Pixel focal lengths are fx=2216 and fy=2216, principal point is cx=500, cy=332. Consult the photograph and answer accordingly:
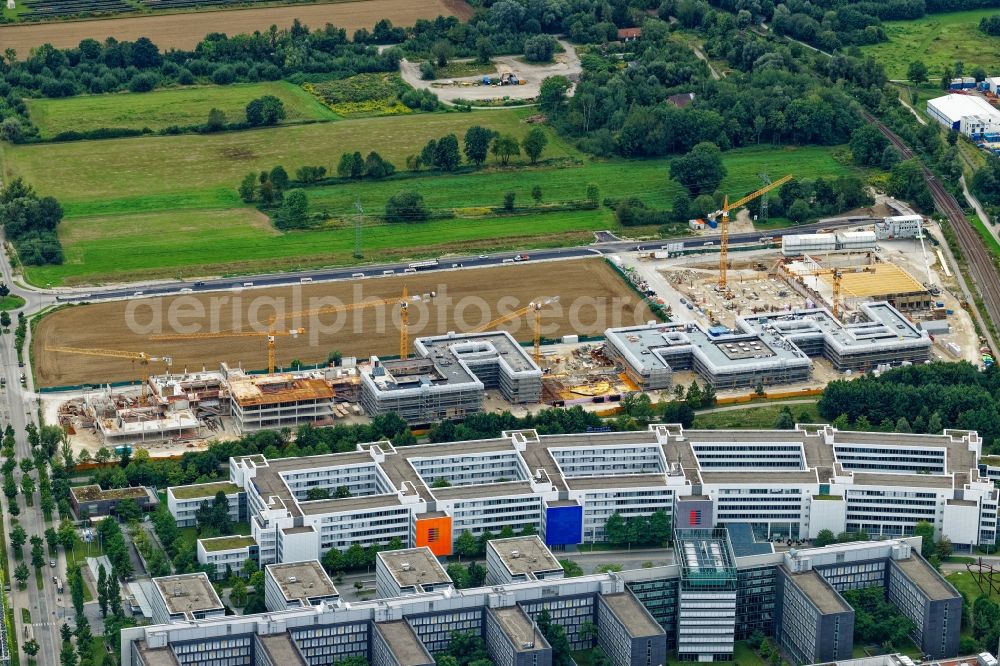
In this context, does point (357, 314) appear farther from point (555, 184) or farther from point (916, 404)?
point (916, 404)

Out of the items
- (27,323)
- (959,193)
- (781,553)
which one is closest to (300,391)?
(27,323)

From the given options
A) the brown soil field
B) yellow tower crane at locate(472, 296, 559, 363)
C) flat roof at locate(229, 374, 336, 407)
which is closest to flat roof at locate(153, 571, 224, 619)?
flat roof at locate(229, 374, 336, 407)

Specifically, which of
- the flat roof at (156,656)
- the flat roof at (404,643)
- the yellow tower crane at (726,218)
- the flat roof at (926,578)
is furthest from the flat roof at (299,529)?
the yellow tower crane at (726,218)

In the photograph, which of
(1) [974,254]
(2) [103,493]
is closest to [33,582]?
(2) [103,493]

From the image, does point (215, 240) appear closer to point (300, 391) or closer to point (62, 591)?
point (300, 391)

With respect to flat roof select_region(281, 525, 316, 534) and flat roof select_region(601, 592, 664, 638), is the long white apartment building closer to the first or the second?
flat roof select_region(281, 525, 316, 534)

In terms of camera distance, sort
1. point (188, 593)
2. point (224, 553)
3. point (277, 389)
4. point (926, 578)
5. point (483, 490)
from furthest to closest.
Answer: point (277, 389)
point (483, 490)
point (224, 553)
point (926, 578)
point (188, 593)
